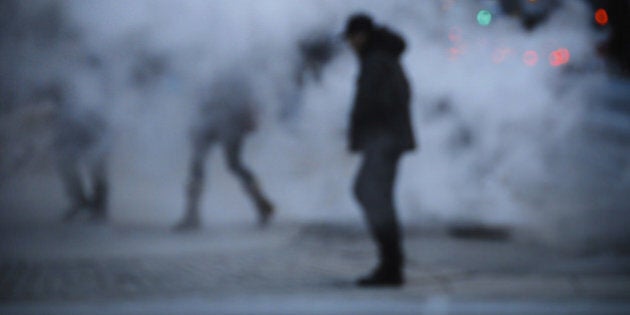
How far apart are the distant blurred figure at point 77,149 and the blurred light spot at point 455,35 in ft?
8.87

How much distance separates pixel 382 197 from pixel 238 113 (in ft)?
5.27

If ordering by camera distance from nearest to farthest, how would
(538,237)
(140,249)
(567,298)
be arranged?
(567,298) → (140,249) → (538,237)

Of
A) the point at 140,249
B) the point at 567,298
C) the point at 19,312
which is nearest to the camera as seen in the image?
the point at 19,312

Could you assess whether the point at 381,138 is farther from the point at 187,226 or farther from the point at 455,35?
the point at 187,226

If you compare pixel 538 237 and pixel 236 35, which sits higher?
pixel 236 35

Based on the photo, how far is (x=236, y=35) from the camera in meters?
5.30

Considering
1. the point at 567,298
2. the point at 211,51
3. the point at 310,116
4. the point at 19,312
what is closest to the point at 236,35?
the point at 211,51

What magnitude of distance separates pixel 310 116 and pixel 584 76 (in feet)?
7.23

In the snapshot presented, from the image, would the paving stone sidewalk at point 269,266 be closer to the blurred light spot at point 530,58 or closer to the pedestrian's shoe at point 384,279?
the pedestrian's shoe at point 384,279

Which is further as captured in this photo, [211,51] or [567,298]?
[211,51]

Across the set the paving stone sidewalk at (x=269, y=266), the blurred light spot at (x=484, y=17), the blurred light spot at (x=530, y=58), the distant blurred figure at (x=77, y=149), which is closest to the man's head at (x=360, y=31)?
the blurred light spot at (x=484, y=17)

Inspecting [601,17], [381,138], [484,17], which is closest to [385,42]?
[381,138]

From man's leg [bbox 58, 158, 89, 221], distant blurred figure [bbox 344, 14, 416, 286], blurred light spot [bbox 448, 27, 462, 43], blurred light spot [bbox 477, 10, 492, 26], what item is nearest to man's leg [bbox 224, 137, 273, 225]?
man's leg [bbox 58, 158, 89, 221]

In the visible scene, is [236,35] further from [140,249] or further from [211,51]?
[140,249]
